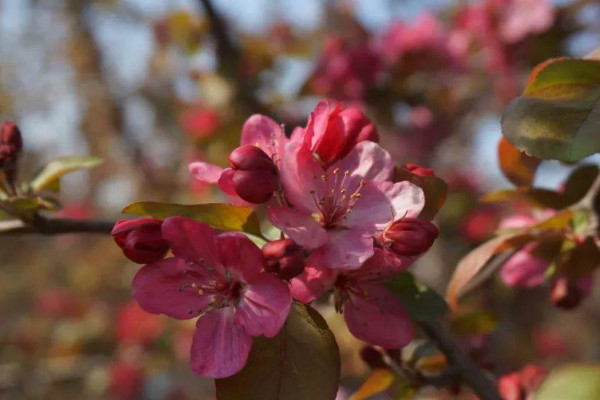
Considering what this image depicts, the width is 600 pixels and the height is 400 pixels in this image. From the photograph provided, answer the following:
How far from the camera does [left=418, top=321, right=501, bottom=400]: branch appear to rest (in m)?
0.95

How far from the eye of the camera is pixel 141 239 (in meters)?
0.76

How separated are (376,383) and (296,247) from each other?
0.36 meters

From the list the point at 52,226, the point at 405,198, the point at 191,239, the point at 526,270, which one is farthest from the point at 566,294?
the point at 52,226

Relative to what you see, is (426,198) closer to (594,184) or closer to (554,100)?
(554,100)

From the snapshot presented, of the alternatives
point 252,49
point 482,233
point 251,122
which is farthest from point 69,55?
point 251,122

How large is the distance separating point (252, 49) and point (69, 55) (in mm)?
4427

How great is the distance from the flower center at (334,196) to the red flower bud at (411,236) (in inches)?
3.2

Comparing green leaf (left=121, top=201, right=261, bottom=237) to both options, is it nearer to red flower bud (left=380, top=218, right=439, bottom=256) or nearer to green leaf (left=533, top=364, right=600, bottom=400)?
red flower bud (left=380, top=218, right=439, bottom=256)

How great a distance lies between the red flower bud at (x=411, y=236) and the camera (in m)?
0.76

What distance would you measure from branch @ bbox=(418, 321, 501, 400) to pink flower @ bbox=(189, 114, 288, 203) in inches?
12.3

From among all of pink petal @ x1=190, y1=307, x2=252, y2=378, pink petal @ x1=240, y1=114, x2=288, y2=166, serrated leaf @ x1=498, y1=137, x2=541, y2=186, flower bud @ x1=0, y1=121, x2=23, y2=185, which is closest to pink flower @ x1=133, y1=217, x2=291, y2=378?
pink petal @ x1=190, y1=307, x2=252, y2=378

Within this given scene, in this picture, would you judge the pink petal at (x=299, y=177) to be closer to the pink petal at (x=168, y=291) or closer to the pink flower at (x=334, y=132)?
the pink flower at (x=334, y=132)

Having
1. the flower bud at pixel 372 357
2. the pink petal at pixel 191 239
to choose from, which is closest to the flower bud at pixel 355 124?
the pink petal at pixel 191 239

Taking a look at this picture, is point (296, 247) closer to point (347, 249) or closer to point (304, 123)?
point (347, 249)
